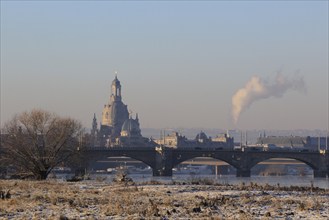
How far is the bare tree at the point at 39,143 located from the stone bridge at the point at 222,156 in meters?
77.5

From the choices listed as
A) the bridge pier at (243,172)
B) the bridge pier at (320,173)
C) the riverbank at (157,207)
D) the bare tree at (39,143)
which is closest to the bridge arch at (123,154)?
the bridge pier at (243,172)

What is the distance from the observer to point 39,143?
87812mm

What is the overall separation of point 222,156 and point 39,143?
320 ft

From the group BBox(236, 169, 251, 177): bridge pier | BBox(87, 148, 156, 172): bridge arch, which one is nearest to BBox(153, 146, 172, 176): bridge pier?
BBox(87, 148, 156, 172): bridge arch

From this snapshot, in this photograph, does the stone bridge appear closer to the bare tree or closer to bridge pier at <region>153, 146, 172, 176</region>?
bridge pier at <region>153, 146, 172, 176</region>

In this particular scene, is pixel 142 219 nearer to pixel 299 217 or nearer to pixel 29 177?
pixel 299 217

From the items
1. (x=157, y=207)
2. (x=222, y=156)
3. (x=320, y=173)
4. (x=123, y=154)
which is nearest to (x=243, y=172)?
(x=222, y=156)

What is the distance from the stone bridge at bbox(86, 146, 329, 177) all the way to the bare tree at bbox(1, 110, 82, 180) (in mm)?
77541

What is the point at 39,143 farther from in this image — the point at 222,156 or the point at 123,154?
the point at 222,156

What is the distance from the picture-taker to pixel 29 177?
3162 inches

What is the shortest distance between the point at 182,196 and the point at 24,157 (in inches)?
1621

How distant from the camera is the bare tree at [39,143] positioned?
81125 millimetres

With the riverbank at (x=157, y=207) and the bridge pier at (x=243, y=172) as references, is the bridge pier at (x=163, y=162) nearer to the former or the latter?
the bridge pier at (x=243, y=172)

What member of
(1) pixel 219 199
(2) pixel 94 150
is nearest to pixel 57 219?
(1) pixel 219 199
